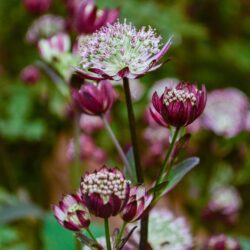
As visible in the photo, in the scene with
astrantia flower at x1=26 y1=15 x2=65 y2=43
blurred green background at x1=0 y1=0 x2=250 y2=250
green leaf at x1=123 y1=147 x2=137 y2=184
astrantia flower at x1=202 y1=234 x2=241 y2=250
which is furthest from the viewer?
blurred green background at x1=0 y1=0 x2=250 y2=250

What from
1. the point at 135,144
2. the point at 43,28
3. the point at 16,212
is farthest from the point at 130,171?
the point at 43,28

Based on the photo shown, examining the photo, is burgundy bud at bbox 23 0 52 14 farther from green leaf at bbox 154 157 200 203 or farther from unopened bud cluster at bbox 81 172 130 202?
unopened bud cluster at bbox 81 172 130 202

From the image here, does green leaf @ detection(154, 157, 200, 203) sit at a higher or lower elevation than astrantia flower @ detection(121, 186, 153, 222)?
higher

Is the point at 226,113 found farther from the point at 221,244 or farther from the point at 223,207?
the point at 221,244

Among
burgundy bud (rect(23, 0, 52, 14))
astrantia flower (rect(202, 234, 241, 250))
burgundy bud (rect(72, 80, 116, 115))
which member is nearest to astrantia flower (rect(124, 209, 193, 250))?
astrantia flower (rect(202, 234, 241, 250))

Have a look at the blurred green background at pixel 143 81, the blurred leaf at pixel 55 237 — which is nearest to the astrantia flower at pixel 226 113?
the blurred green background at pixel 143 81

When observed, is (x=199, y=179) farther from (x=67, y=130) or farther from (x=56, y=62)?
(x=56, y=62)
